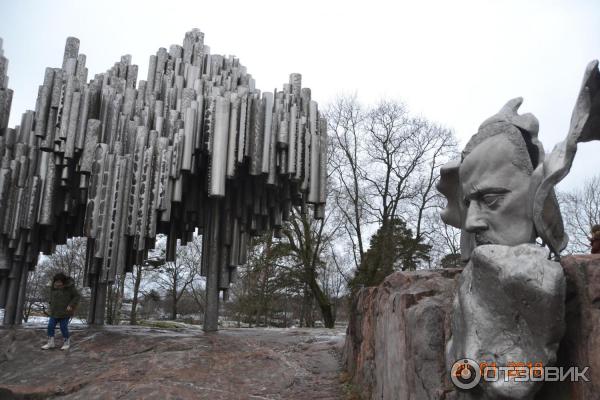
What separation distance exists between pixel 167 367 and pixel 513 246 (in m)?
5.16

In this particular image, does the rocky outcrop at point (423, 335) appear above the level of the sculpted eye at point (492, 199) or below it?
below

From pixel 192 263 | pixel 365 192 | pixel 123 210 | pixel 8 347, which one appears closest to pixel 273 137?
pixel 123 210

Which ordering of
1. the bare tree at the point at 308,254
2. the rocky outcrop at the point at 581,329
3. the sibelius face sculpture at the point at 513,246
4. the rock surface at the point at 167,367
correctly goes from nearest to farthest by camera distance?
1. the rocky outcrop at the point at 581,329
2. the sibelius face sculpture at the point at 513,246
3. the rock surface at the point at 167,367
4. the bare tree at the point at 308,254

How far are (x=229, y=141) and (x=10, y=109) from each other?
5.26 metres

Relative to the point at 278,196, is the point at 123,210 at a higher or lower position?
lower

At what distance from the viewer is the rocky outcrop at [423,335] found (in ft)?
6.82

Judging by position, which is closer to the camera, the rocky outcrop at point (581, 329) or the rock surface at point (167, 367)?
the rocky outcrop at point (581, 329)

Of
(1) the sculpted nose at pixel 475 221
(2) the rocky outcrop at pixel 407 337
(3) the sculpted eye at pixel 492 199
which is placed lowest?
(2) the rocky outcrop at pixel 407 337

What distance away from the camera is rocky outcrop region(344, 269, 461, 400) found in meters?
3.02

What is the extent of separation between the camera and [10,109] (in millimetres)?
10141

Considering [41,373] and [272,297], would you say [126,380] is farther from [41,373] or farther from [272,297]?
[272,297]

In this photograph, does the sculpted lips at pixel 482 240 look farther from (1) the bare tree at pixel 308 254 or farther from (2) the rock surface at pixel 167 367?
(1) the bare tree at pixel 308 254

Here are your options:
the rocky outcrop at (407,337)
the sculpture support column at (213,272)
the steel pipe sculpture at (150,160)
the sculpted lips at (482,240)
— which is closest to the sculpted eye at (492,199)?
the sculpted lips at (482,240)

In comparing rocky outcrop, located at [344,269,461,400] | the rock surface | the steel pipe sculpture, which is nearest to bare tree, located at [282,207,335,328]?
the steel pipe sculpture
